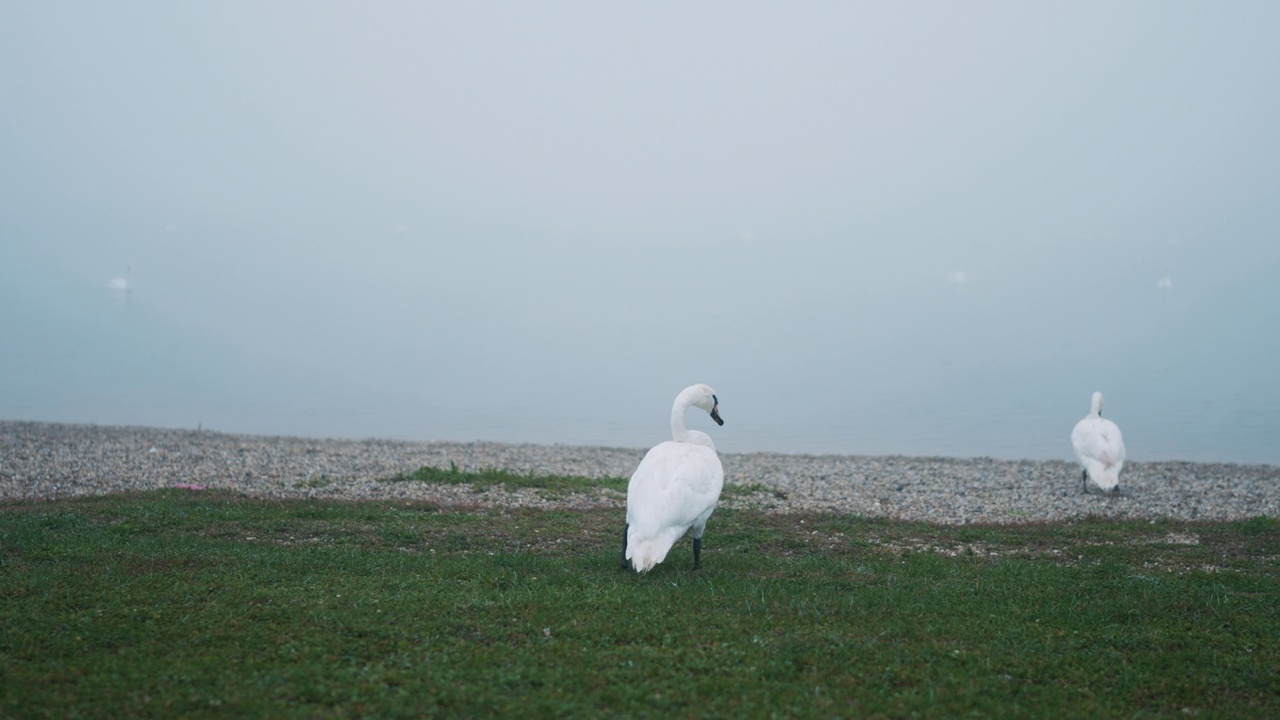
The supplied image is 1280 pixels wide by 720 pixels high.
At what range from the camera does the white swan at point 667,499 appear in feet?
29.9

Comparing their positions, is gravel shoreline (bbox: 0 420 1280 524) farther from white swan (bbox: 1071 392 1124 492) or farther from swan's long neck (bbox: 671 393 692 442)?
swan's long neck (bbox: 671 393 692 442)

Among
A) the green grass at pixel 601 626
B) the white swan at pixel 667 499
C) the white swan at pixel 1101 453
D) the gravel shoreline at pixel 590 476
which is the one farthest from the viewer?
the white swan at pixel 1101 453

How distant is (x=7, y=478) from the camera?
1662 centimetres

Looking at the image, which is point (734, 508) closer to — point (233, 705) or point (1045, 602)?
point (1045, 602)

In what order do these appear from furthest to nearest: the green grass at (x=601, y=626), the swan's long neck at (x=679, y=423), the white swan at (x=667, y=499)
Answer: the swan's long neck at (x=679, y=423), the white swan at (x=667, y=499), the green grass at (x=601, y=626)

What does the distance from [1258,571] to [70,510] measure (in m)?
14.3

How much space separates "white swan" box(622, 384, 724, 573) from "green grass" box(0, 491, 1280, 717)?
13.7 inches

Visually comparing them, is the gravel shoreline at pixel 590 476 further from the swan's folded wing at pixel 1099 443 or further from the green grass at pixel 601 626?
the green grass at pixel 601 626

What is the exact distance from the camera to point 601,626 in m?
7.27

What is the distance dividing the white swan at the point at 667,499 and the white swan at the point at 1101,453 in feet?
37.7

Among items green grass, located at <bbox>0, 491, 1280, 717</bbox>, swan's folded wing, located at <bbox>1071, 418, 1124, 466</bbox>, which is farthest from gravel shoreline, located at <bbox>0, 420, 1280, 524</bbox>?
green grass, located at <bbox>0, 491, 1280, 717</bbox>

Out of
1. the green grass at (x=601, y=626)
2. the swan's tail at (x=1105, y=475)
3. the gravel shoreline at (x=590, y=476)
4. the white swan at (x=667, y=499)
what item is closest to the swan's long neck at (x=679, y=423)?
the white swan at (x=667, y=499)

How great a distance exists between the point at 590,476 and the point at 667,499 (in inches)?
442

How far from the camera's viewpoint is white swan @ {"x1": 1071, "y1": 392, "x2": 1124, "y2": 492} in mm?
18812
